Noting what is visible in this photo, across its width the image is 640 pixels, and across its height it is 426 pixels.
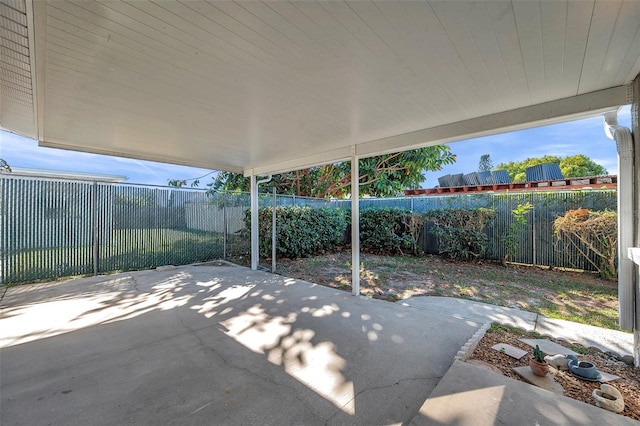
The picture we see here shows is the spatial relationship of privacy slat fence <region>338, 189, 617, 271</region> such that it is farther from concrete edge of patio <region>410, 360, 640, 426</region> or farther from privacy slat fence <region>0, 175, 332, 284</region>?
privacy slat fence <region>0, 175, 332, 284</region>

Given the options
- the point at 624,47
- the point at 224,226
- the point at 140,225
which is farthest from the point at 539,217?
the point at 140,225

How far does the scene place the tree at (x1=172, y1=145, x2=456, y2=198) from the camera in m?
7.55

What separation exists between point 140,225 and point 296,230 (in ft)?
12.3

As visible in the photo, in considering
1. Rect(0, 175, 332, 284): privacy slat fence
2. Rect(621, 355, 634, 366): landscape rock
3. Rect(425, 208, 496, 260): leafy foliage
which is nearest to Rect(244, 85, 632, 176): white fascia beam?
Rect(621, 355, 634, 366): landscape rock

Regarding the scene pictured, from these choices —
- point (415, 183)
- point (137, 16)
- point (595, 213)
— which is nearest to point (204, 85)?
point (137, 16)

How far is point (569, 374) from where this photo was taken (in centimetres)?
217

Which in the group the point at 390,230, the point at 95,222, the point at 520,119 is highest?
the point at 520,119

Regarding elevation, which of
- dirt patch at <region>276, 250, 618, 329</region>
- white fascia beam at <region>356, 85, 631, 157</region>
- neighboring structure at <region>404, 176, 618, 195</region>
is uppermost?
white fascia beam at <region>356, 85, 631, 157</region>

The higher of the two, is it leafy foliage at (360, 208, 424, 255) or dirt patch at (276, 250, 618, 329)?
leafy foliage at (360, 208, 424, 255)

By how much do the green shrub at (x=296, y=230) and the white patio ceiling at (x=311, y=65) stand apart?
3670 mm

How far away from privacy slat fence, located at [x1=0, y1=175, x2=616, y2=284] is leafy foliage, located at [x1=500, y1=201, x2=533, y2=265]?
10 centimetres

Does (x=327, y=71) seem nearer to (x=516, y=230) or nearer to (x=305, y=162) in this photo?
(x=305, y=162)

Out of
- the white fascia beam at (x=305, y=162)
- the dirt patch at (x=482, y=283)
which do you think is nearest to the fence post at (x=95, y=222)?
the white fascia beam at (x=305, y=162)

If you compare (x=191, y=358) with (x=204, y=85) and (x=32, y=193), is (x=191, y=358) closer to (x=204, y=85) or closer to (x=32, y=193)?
(x=204, y=85)
